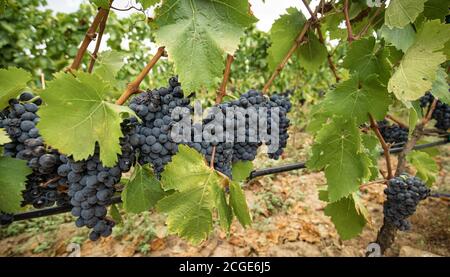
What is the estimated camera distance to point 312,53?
1635 mm

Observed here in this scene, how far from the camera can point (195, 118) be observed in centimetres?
88

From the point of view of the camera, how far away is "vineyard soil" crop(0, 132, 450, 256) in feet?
8.85

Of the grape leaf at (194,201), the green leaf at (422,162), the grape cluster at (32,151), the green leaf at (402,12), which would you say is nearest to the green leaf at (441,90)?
the green leaf at (402,12)

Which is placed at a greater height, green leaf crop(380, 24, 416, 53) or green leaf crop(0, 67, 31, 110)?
green leaf crop(380, 24, 416, 53)

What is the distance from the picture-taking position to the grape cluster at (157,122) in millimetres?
812

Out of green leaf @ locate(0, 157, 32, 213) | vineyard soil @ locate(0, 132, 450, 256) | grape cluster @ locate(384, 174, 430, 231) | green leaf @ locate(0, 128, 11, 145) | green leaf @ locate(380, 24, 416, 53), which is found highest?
green leaf @ locate(380, 24, 416, 53)

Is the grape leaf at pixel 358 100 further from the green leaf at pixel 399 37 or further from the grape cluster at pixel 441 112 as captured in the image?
the grape cluster at pixel 441 112

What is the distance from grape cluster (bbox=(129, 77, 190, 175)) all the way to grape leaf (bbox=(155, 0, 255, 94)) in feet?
0.33

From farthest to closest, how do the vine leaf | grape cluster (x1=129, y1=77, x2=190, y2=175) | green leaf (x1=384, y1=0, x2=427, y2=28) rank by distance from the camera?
1. the vine leaf
2. green leaf (x1=384, y1=0, x2=427, y2=28)
3. grape cluster (x1=129, y1=77, x2=190, y2=175)

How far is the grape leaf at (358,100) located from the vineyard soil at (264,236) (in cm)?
167

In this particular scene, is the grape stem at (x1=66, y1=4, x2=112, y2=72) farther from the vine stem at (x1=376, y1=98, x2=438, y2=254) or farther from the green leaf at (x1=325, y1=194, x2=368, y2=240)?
the vine stem at (x1=376, y1=98, x2=438, y2=254)

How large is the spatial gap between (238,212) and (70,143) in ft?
1.71

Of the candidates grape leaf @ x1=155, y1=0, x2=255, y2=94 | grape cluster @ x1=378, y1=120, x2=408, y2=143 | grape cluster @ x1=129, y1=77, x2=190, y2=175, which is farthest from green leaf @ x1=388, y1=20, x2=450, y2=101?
grape cluster @ x1=378, y1=120, x2=408, y2=143
